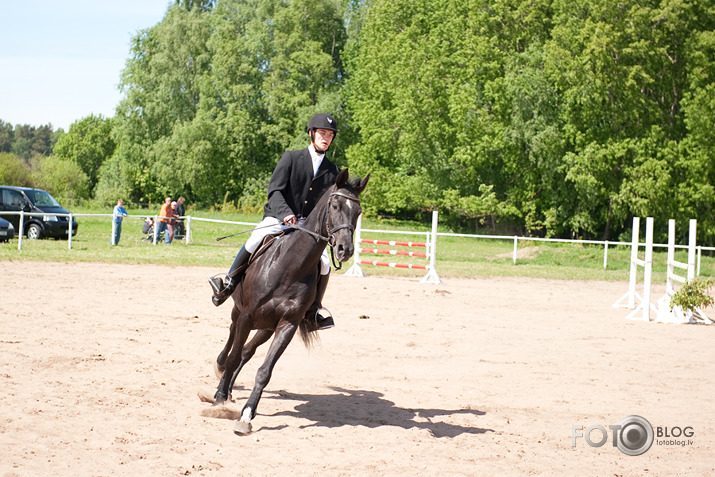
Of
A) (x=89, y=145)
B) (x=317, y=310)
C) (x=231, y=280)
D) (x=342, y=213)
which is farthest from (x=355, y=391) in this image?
(x=89, y=145)

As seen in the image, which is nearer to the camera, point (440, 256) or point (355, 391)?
point (355, 391)

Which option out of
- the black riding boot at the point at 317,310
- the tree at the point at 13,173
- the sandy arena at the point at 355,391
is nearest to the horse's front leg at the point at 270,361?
the sandy arena at the point at 355,391

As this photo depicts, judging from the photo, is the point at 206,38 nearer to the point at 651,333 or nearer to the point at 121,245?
the point at 121,245

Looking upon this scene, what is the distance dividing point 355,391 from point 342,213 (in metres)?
2.44

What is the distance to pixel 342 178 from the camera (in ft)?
20.1

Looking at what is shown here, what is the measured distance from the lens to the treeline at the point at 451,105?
33.3m

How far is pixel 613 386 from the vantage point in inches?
325

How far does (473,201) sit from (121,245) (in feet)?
67.9

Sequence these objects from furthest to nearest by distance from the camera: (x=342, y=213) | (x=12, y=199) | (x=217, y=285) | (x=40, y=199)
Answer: (x=40, y=199) → (x=12, y=199) → (x=217, y=285) → (x=342, y=213)

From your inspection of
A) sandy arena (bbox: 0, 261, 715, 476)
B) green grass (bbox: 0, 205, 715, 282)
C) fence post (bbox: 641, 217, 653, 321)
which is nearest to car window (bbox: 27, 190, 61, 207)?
green grass (bbox: 0, 205, 715, 282)

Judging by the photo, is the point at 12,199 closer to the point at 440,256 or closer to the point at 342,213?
the point at 440,256

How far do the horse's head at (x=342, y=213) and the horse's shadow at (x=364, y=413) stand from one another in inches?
61.4

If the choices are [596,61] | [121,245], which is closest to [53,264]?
[121,245]

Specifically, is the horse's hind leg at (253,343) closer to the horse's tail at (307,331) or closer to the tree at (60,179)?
the horse's tail at (307,331)
